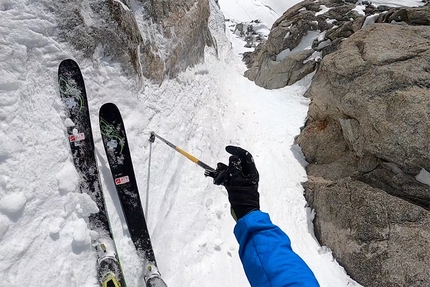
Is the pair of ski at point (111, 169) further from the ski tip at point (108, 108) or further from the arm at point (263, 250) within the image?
the arm at point (263, 250)

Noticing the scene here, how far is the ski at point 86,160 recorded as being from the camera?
10.7 feet

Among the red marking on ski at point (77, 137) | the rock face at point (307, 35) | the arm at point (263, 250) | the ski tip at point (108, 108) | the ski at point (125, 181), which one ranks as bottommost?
the rock face at point (307, 35)

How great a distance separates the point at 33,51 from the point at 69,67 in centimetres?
44

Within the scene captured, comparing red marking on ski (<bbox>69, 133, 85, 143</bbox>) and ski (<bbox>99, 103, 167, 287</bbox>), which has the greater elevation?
red marking on ski (<bbox>69, 133, 85, 143</bbox>)

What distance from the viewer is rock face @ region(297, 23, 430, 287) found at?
564 centimetres

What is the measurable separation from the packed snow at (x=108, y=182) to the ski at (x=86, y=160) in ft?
0.27

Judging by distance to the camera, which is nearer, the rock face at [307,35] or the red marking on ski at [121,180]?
the red marking on ski at [121,180]

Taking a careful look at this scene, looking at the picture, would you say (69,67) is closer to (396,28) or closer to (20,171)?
(20,171)

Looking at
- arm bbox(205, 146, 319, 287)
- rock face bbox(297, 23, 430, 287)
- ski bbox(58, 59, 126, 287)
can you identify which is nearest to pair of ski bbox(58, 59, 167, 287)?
ski bbox(58, 59, 126, 287)

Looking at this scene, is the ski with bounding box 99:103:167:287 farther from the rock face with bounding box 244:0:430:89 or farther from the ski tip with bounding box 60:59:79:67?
the rock face with bounding box 244:0:430:89

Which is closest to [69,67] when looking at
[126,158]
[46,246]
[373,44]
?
[126,158]

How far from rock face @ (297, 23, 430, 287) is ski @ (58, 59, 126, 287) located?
4875 millimetres

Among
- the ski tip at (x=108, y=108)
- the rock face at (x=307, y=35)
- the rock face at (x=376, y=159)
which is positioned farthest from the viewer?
the rock face at (x=307, y=35)

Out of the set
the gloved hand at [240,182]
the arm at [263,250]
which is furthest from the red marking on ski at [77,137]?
the arm at [263,250]
